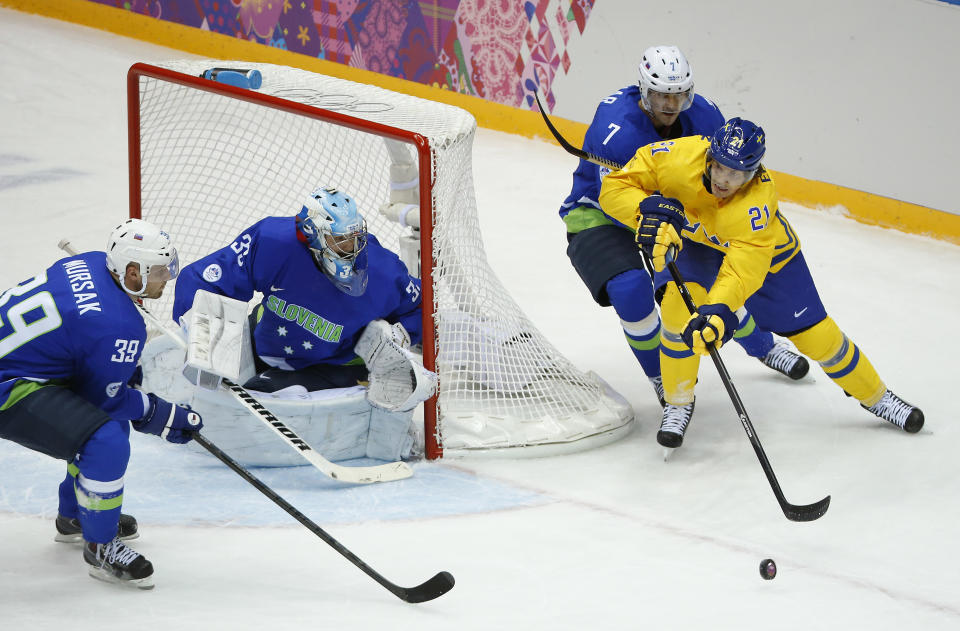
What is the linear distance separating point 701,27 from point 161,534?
3.81 m

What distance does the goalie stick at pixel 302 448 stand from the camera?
3.09m

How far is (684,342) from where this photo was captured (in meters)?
3.19

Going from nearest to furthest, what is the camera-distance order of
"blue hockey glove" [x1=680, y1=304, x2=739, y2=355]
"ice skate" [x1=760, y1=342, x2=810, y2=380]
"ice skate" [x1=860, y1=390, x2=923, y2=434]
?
"blue hockey glove" [x1=680, y1=304, x2=739, y2=355]
"ice skate" [x1=860, y1=390, x2=923, y2=434]
"ice skate" [x1=760, y1=342, x2=810, y2=380]

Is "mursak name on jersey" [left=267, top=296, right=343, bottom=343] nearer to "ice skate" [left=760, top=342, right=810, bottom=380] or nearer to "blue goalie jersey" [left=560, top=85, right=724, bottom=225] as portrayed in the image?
"blue goalie jersey" [left=560, top=85, right=724, bottom=225]

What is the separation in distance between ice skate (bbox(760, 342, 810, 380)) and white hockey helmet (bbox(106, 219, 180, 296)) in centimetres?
222

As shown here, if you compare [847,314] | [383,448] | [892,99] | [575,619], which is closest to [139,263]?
[383,448]

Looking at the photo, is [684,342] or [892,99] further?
[892,99]

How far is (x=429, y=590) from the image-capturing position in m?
2.63

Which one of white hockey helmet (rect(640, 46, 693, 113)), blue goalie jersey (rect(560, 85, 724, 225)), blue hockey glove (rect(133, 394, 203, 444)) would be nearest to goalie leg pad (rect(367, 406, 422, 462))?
blue hockey glove (rect(133, 394, 203, 444))

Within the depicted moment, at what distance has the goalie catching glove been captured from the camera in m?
3.28

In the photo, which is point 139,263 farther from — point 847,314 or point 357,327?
point 847,314

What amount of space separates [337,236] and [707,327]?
99 centimetres

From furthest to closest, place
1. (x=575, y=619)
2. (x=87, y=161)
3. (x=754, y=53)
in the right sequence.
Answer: (x=87, y=161) → (x=754, y=53) → (x=575, y=619)

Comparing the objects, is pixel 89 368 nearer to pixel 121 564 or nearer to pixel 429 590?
pixel 121 564
